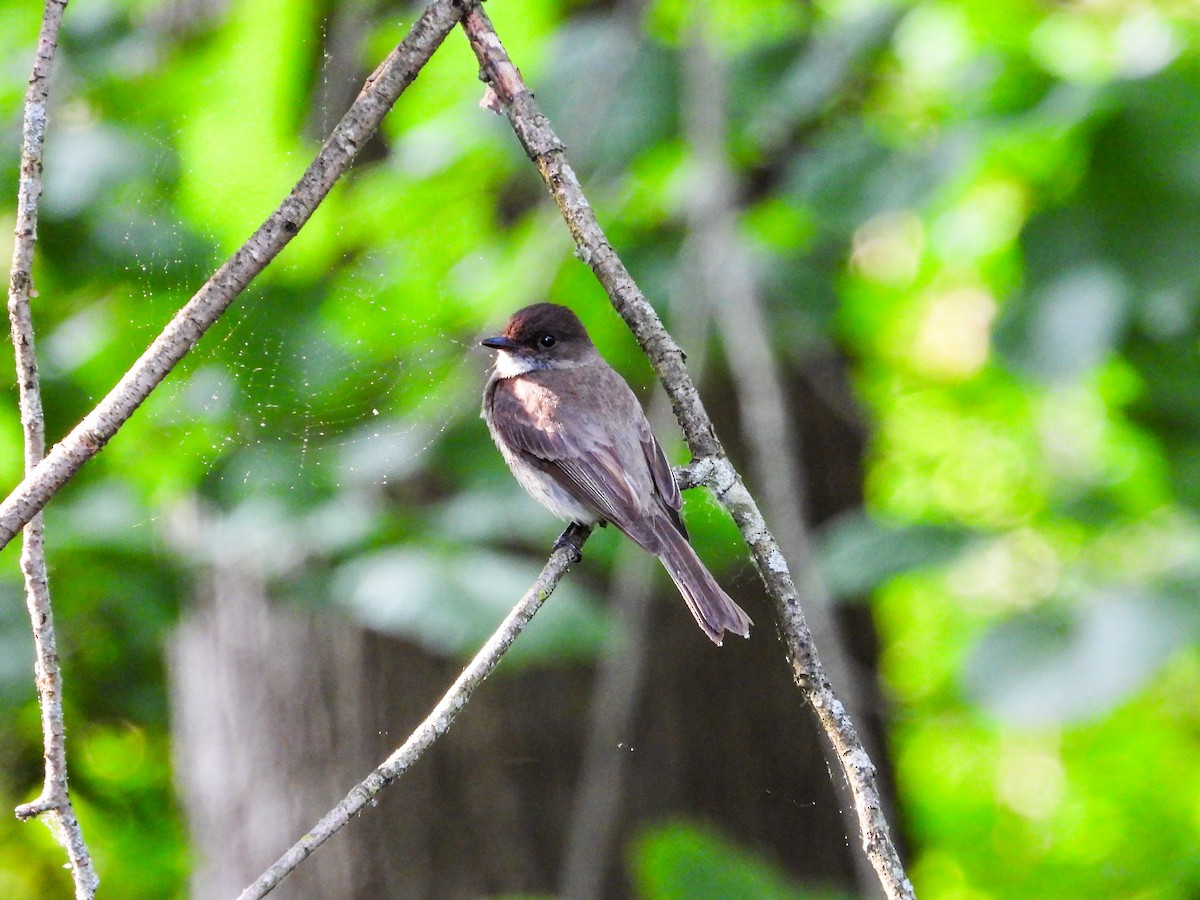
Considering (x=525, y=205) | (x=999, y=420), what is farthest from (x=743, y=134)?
(x=999, y=420)

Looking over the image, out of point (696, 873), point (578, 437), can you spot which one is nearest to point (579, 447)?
point (578, 437)

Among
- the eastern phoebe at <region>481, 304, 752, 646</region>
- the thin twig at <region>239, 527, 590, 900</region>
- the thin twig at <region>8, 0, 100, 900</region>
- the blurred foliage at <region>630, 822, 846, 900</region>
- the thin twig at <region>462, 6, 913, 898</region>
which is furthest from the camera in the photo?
the eastern phoebe at <region>481, 304, 752, 646</region>

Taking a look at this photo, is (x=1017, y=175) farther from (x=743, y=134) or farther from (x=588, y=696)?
(x=588, y=696)

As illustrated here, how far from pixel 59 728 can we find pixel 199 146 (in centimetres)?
220

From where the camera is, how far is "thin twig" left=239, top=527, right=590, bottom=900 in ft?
4.48

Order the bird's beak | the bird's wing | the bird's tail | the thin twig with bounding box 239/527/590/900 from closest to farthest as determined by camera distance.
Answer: the thin twig with bounding box 239/527/590/900
the bird's tail
the bird's wing
the bird's beak

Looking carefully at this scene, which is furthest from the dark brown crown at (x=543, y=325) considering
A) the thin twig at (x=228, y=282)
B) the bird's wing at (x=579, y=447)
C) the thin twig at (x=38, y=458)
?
the thin twig at (x=38, y=458)

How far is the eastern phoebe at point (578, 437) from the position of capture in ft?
10.5

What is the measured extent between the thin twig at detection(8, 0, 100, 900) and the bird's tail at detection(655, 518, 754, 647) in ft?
4.27

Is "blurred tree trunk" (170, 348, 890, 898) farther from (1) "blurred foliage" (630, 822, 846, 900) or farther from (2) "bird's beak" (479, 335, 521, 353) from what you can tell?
(1) "blurred foliage" (630, 822, 846, 900)

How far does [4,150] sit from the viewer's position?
159 inches

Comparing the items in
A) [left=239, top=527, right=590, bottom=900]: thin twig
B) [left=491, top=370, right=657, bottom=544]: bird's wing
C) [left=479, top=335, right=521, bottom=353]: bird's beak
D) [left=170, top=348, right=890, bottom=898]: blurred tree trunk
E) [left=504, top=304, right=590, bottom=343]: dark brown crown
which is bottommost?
[left=239, top=527, right=590, bottom=900]: thin twig

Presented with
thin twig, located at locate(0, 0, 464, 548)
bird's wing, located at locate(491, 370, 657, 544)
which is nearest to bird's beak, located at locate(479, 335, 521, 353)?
bird's wing, located at locate(491, 370, 657, 544)

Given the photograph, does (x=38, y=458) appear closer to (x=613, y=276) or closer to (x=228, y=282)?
(x=228, y=282)
